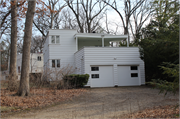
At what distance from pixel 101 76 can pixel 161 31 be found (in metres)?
6.34

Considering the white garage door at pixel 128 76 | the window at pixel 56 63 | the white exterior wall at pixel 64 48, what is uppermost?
the white exterior wall at pixel 64 48

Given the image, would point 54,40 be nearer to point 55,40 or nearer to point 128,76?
point 55,40

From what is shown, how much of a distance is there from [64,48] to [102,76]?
6565 millimetres

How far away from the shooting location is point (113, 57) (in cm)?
1620

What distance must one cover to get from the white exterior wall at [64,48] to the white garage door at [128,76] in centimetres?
632

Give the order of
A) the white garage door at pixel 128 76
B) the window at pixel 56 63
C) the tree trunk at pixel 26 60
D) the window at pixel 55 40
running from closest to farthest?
the tree trunk at pixel 26 60
the white garage door at pixel 128 76
the window at pixel 56 63
the window at pixel 55 40

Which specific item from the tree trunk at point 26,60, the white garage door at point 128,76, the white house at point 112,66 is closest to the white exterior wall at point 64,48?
the white house at point 112,66

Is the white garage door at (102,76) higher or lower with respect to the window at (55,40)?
lower

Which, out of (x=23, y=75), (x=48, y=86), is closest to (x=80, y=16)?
(x=48, y=86)

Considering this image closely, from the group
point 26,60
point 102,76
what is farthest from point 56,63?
point 26,60

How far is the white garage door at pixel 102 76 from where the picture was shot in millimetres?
15836

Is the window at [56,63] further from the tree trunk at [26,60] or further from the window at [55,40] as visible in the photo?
the tree trunk at [26,60]

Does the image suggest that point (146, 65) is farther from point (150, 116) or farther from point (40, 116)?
A: point (40, 116)

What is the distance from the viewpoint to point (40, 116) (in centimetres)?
650
